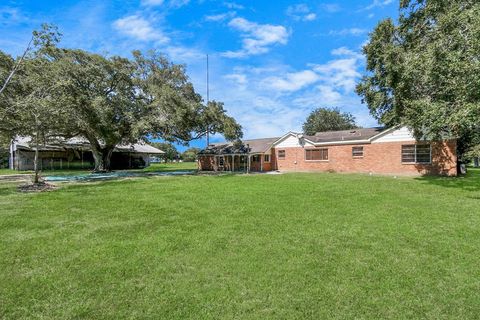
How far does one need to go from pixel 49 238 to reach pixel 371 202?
9308mm

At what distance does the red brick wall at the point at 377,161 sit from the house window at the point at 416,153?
0.28m

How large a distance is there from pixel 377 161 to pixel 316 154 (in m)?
5.73

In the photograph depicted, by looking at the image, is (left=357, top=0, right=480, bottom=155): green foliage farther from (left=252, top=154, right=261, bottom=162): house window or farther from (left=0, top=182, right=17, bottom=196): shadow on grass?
(left=0, top=182, right=17, bottom=196): shadow on grass

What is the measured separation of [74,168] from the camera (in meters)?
35.5

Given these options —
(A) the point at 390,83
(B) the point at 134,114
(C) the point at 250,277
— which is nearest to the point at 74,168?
(B) the point at 134,114

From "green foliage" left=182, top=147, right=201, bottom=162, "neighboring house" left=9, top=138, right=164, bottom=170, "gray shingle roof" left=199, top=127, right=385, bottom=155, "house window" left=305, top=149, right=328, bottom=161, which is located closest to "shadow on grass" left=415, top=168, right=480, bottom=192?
"gray shingle roof" left=199, top=127, right=385, bottom=155

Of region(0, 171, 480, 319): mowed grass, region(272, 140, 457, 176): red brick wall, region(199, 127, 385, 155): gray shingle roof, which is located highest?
region(199, 127, 385, 155): gray shingle roof

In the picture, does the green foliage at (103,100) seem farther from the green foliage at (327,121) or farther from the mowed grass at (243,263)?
the green foliage at (327,121)

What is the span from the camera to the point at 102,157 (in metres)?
29.4

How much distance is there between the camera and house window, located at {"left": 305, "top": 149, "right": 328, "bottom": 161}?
2696 cm

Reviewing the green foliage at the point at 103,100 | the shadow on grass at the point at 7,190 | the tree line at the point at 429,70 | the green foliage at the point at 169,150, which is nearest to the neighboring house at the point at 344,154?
the tree line at the point at 429,70

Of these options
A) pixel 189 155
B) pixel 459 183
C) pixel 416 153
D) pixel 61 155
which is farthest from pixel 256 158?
pixel 189 155

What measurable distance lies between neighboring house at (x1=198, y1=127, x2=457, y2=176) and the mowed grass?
13.7m

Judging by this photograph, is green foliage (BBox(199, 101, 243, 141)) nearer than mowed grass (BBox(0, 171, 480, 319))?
No
